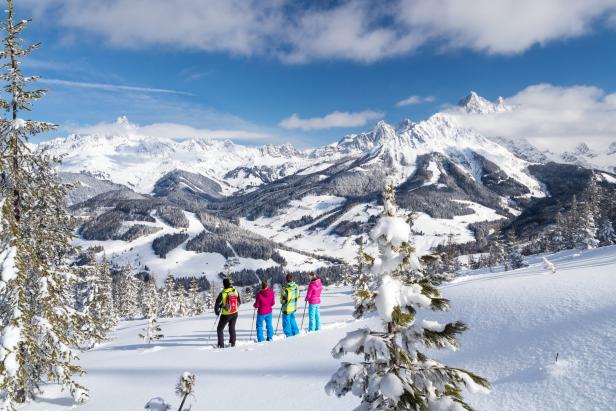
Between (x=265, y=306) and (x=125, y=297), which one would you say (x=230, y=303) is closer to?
(x=265, y=306)

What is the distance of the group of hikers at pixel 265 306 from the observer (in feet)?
51.9

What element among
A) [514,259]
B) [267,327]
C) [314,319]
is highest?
[267,327]

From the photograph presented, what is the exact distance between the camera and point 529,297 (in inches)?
382

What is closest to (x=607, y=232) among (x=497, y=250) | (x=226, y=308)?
(x=497, y=250)

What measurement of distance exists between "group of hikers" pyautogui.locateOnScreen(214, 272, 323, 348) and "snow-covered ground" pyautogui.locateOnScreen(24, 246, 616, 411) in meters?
1.35

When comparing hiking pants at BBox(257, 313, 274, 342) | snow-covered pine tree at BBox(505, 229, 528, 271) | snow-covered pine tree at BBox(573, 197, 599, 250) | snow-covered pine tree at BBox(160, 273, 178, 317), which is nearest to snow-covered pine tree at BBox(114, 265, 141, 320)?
snow-covered pine tree at BBox(160, 273, 178, 317)

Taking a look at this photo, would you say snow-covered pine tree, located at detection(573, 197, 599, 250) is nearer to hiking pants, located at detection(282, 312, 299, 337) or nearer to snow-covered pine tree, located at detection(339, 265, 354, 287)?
snow-covered pine tree, located at detection(339, 265, 354, 287)

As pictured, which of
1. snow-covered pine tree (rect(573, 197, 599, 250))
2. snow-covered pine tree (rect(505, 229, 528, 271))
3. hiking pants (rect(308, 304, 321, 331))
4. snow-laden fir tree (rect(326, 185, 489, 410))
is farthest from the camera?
snow-covered pine tree (rect(505, 229, 528, 271))

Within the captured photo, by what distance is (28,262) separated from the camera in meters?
12.2

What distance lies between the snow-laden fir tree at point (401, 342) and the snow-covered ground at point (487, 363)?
2217 mm

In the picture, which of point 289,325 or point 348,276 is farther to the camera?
point 348,276

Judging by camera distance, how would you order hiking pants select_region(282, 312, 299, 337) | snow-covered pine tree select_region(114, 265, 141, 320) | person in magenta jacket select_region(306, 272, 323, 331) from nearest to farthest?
hiking pants select_region(282, 312, 299, 337) < person in magenta jacket select_region(306, 272, 323, 331) < snow-covered pine tree select_region(114, 265, 141, 320)

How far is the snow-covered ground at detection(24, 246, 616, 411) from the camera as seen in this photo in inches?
244

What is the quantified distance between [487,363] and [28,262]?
13.1 m
